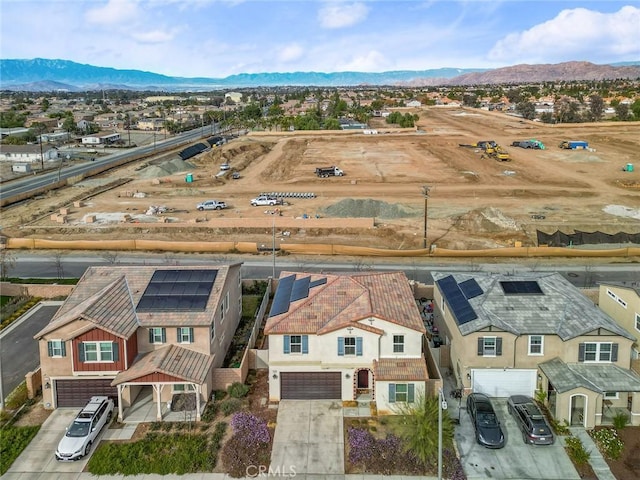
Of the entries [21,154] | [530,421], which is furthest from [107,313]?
[21,154]

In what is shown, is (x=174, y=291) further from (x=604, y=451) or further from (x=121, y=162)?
(x=121, y=162)

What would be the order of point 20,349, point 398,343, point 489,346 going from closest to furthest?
point 398,343
point 489,346
point 20,349

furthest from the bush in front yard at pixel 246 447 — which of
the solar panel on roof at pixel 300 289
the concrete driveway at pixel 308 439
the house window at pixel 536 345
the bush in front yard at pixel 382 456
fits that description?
the house window at pixel 536 345

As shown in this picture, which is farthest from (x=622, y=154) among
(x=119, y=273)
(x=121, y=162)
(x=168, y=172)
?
(x=119, y=273)

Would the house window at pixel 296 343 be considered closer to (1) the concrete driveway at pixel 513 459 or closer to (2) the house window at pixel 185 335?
(2) the house window at pixel 185 335

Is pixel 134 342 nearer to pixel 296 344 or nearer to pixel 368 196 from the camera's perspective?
pixel 296 344

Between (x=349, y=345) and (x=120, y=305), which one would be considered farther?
(x=120, y=305)
